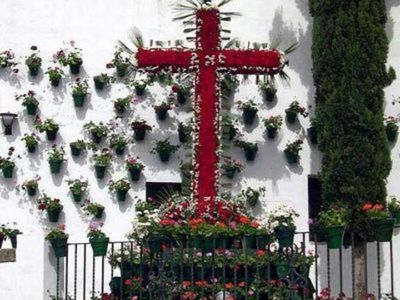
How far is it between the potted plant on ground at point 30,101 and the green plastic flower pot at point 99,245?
2943 millimetres

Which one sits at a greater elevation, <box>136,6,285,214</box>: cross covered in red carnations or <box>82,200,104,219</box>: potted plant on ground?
<box>136,6,285,214</box>: cross covered in red carnations

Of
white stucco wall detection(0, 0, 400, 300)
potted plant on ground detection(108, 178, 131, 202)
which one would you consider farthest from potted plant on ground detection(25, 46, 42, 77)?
potted plant on ground detection(108, 178, 131, 202)

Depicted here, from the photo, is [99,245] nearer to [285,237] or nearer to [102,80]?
[285,237]

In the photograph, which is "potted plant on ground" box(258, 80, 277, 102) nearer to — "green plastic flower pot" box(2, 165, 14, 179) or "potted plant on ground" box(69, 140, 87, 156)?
"potted plant on ground" box(69, 140, 87, 156)

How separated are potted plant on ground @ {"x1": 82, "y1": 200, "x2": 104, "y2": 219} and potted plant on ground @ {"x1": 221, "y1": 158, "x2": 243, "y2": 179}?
205 cm

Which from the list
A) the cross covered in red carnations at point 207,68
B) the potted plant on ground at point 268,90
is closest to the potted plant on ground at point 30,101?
the cross covered in red carnations at point 207,68

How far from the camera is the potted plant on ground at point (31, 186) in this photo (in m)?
12.0

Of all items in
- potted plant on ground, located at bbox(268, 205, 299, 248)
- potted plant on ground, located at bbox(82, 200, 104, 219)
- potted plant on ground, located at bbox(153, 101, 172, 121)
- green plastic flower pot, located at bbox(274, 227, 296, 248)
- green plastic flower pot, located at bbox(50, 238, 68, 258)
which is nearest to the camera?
green plastic flower pot, located at bbox(274, 227, 296, 248)

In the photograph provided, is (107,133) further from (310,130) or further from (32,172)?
(310,130)

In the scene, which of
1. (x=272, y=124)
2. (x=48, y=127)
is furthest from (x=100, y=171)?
(x=272, y=124)

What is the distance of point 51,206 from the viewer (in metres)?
12.0

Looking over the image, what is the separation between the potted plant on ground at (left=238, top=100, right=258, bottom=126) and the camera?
12492 millimetres

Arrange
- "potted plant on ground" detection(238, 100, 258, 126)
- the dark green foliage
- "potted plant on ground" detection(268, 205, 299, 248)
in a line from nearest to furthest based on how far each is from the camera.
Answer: "potted plant on ground" detection(268, 205, 299, 248) → the dark green foliage → "potted plant on ground" detection(238, 100, 258, 126)

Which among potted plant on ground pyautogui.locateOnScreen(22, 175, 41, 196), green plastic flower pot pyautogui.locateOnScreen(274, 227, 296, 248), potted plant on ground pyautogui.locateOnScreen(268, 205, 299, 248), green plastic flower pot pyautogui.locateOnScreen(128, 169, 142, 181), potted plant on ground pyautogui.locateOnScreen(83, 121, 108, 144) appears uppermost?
potted plant on ground pyautogui.locateOnScreen(83, 121, 108, 144)
